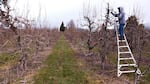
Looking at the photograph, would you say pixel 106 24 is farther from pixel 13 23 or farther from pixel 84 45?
pixel 84 45

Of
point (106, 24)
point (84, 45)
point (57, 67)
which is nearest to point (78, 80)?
point (57, 67)

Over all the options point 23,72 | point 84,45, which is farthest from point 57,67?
point 84,45

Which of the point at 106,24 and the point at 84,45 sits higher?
the point at 106,24

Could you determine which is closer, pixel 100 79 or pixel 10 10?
pixel 100 79

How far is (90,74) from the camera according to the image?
10.8 metres

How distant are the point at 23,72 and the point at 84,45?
13141 mm

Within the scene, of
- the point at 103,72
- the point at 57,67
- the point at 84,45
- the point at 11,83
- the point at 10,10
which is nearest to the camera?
the point at 11,83

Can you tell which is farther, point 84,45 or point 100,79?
point 84,45

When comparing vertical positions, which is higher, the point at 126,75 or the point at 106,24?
the point at 106,24

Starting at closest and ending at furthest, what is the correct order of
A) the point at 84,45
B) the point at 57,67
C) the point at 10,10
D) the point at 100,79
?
the point at 100,79 → the point at 10,10 → the point at 57,67 → the point at 84,45

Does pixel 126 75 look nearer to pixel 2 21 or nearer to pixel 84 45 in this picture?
pixel 2 21

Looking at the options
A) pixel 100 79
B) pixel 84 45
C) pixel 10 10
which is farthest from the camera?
pixel 84 45

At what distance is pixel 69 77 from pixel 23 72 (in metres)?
Result: 2.23

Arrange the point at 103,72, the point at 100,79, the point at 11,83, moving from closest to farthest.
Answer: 1. the point at 11,83
2. the point at 100,79
3. the point at 103,72
